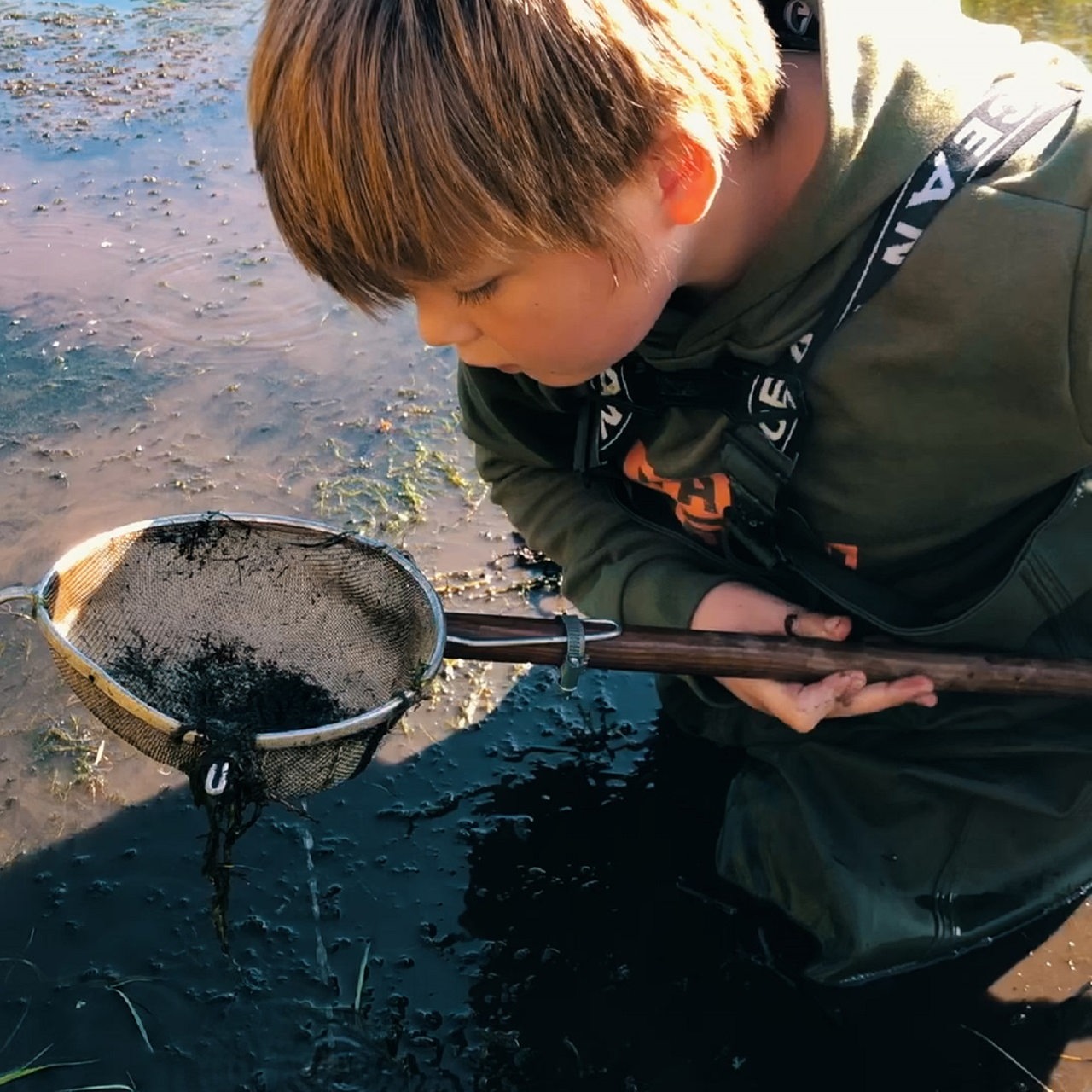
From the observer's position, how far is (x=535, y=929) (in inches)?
106

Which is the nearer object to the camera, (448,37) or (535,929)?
(448,37)

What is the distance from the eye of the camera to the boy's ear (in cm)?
180

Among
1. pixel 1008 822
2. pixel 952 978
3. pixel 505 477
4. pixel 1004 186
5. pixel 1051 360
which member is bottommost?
pixel 952 978

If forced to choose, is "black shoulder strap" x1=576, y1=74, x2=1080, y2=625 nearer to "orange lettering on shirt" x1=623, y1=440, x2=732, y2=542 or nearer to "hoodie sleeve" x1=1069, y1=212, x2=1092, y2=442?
"orange lettering on shirt" x1=623, y1=440, x2=732, y2=542

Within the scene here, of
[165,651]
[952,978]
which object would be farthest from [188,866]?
[952,978]

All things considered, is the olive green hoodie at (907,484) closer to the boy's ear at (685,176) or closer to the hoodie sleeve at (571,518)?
the hoodie sleeve at (571,518)

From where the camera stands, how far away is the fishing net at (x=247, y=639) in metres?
2.01

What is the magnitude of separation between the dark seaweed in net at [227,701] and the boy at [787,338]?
2.30ft

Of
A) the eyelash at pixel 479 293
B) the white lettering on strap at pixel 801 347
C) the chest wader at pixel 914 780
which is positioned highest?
the eyelash at pixel 479 293

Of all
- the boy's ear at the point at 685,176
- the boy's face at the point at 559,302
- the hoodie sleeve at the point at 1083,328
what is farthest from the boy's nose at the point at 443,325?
the hoodie sleeve at the point at 1083,328

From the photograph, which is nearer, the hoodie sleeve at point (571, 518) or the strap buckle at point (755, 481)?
the strap buckle at point (755, 481)

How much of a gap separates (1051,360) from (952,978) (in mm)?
1341

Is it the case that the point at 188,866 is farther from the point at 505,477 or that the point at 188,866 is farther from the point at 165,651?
the point at 505,477

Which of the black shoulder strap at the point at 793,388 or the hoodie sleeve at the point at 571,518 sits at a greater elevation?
the black shoulder strap at the point at 793,388
